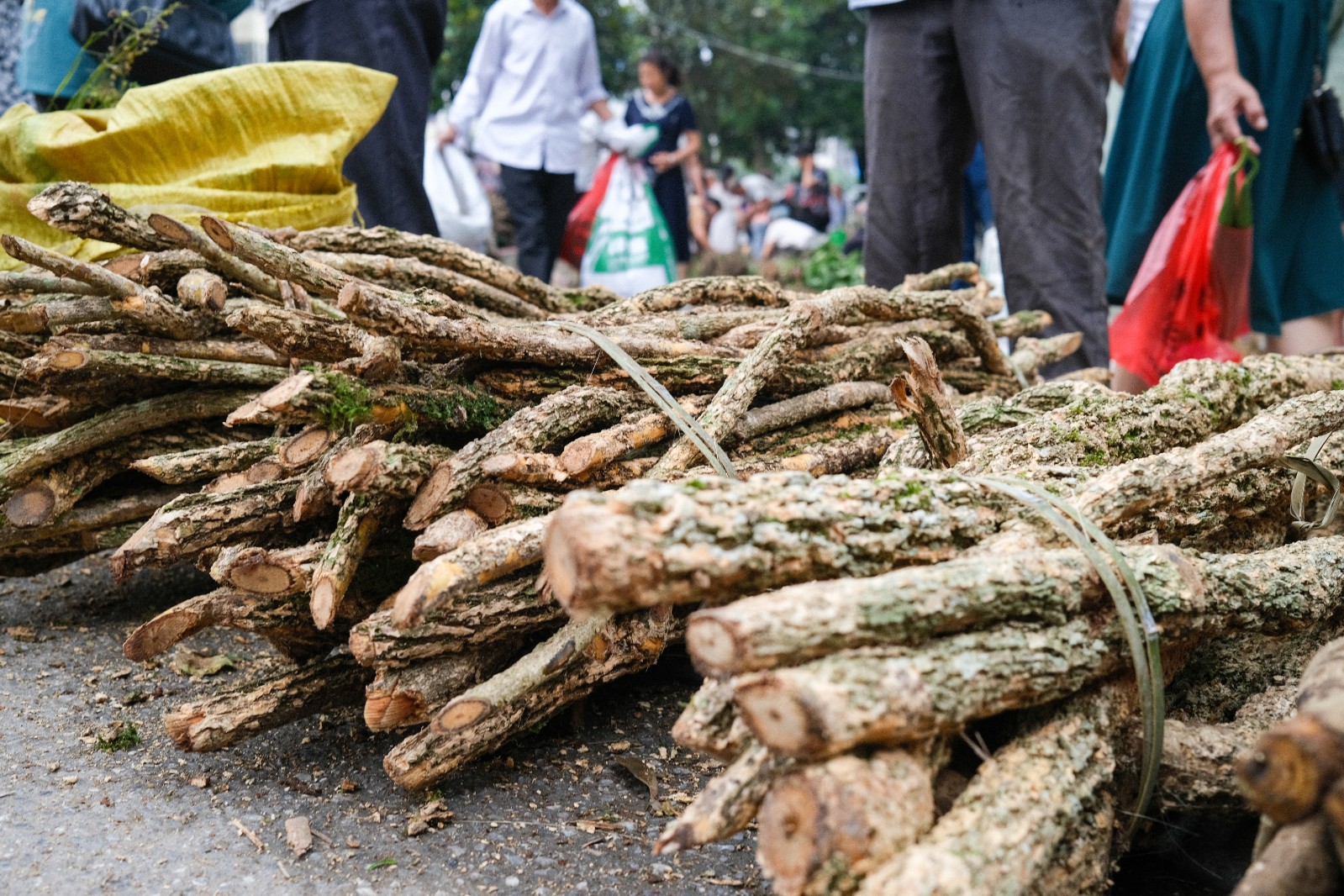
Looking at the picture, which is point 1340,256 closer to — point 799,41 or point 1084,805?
point 1084,805

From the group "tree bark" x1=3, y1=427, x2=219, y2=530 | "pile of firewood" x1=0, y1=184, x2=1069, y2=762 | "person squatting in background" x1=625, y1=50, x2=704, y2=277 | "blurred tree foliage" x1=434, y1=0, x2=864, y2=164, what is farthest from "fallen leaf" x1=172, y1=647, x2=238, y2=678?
"blurred tree foliage" x1=434, y1=0, x2=864, y2=164

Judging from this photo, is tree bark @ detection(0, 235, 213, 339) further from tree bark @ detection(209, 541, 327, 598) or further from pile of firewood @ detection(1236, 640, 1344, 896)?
pile of firewood @ detection(1236, 640, 1344, 896)

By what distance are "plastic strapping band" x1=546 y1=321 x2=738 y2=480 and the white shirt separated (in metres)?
4.50

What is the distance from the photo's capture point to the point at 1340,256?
15.0ft

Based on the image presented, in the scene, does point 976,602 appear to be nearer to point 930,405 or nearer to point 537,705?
point 930,405

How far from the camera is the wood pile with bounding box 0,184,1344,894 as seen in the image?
143cm

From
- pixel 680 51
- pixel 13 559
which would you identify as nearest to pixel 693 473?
pixel 13 559

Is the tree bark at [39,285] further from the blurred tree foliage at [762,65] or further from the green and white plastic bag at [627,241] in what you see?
the blurred tree foliage at [762,65]

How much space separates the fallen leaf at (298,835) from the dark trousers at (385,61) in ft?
10.2

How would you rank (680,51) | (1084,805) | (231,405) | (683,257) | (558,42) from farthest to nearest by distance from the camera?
(680,51) → (683,257) → (558,42) → (231,405) → (1084,805)

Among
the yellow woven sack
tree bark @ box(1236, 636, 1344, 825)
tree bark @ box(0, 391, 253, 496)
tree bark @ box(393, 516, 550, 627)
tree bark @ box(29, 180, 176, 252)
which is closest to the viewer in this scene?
tree bark @ box(1236, 636, 1344, 825)

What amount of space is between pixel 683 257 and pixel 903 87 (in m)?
4.93

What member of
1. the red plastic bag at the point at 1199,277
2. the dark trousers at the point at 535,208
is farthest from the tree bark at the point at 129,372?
the dark trousers at the point at 535,208

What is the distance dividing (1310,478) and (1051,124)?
2.26 metres
